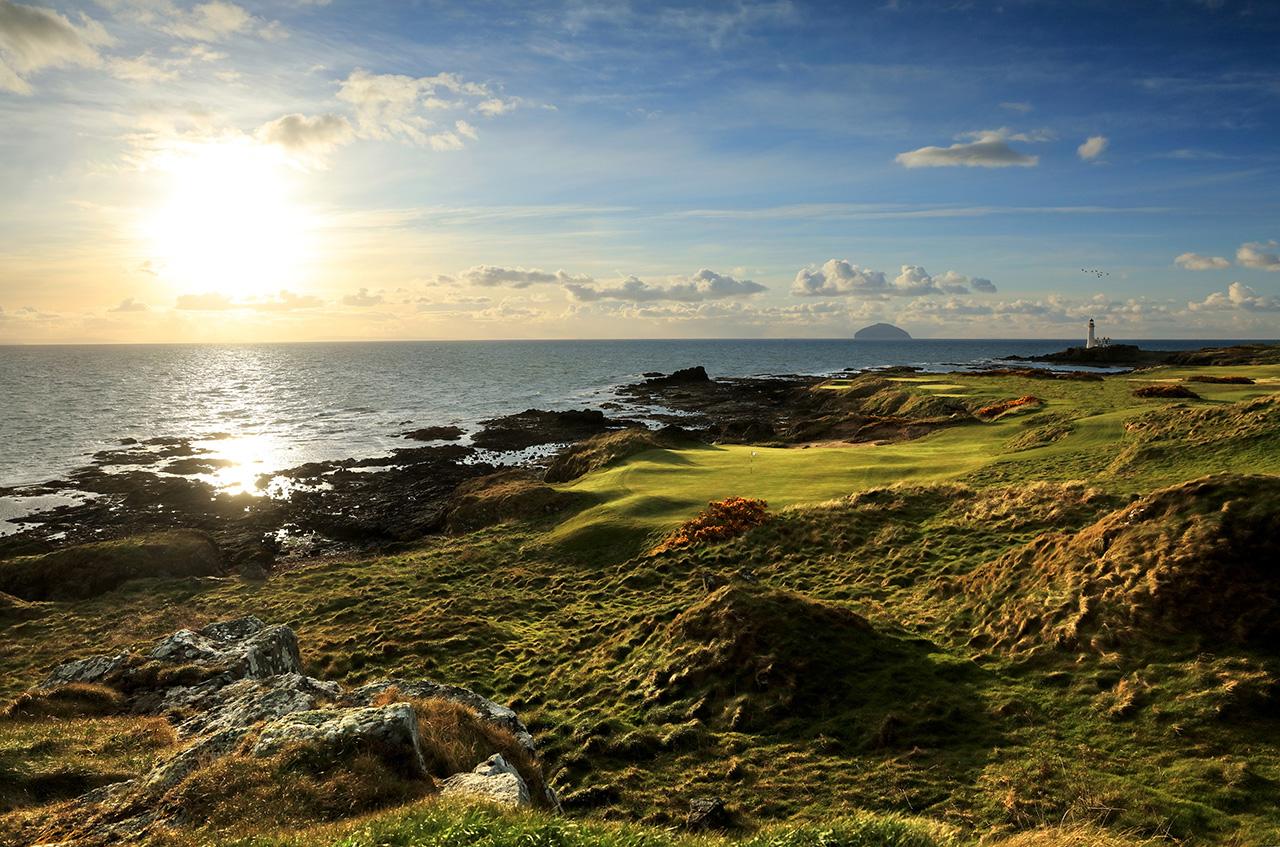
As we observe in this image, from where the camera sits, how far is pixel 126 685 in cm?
1731

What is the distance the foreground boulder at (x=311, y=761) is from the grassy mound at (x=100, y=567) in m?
19.4

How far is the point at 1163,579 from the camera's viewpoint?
601 inches

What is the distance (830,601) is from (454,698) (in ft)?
41.9

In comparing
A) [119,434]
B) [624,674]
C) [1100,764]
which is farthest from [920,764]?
[119,434]

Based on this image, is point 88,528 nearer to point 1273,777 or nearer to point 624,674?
point 624,674

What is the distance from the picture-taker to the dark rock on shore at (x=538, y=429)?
71812mm

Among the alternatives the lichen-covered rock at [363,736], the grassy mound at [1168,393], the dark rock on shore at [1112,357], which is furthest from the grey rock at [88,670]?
the dark rock on shore at [1112,357]

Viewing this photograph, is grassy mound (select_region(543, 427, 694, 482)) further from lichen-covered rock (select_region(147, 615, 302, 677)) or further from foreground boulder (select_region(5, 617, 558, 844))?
foreground boulder (select_region(5, 617, 558, 844))

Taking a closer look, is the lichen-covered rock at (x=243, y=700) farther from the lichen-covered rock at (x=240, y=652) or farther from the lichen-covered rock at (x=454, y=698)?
the lichen-covered rock at (x=240, y=652)

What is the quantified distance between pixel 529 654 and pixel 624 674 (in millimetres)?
4084

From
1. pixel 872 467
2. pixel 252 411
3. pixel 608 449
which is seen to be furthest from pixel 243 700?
pixel 252 411

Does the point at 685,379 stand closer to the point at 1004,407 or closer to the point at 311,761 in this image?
the point at 1004,407

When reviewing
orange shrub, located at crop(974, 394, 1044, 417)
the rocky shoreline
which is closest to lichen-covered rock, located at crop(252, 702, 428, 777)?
the rocky shoreline

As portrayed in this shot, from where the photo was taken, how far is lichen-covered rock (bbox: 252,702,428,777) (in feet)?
33.6
